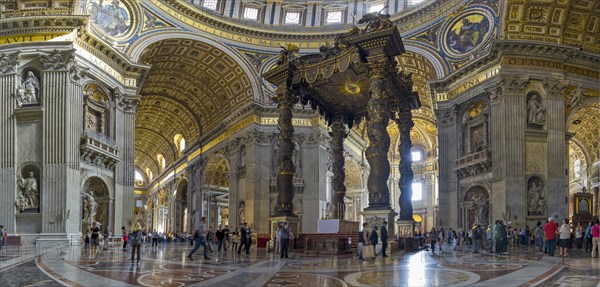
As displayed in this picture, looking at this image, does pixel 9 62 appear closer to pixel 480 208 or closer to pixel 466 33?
pixel 466 33

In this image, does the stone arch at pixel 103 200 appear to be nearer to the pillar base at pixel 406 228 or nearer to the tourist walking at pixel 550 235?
the pillar base at pixel 406 228

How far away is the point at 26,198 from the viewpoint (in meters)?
23.2

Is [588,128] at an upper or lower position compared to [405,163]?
upper

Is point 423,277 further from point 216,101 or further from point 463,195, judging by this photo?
point 216,101

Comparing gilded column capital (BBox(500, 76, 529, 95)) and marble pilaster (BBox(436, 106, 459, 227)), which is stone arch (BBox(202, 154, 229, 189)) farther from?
gilded column capital (BBox(500, 76, 529, 95))

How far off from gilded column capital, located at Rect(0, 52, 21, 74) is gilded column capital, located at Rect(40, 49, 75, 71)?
98 cm

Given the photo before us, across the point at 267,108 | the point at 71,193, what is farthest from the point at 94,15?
the point at 267,108

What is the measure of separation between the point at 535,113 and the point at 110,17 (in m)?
20.2

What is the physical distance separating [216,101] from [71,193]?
18.1 metres

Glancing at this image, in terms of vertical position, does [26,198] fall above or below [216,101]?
below

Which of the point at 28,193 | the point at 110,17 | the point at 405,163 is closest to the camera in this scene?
the point at 405,163

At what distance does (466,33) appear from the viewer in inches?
1168

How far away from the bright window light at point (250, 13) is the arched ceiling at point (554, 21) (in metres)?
15.5

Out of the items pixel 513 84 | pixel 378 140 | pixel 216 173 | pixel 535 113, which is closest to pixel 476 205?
pixel 535 113
